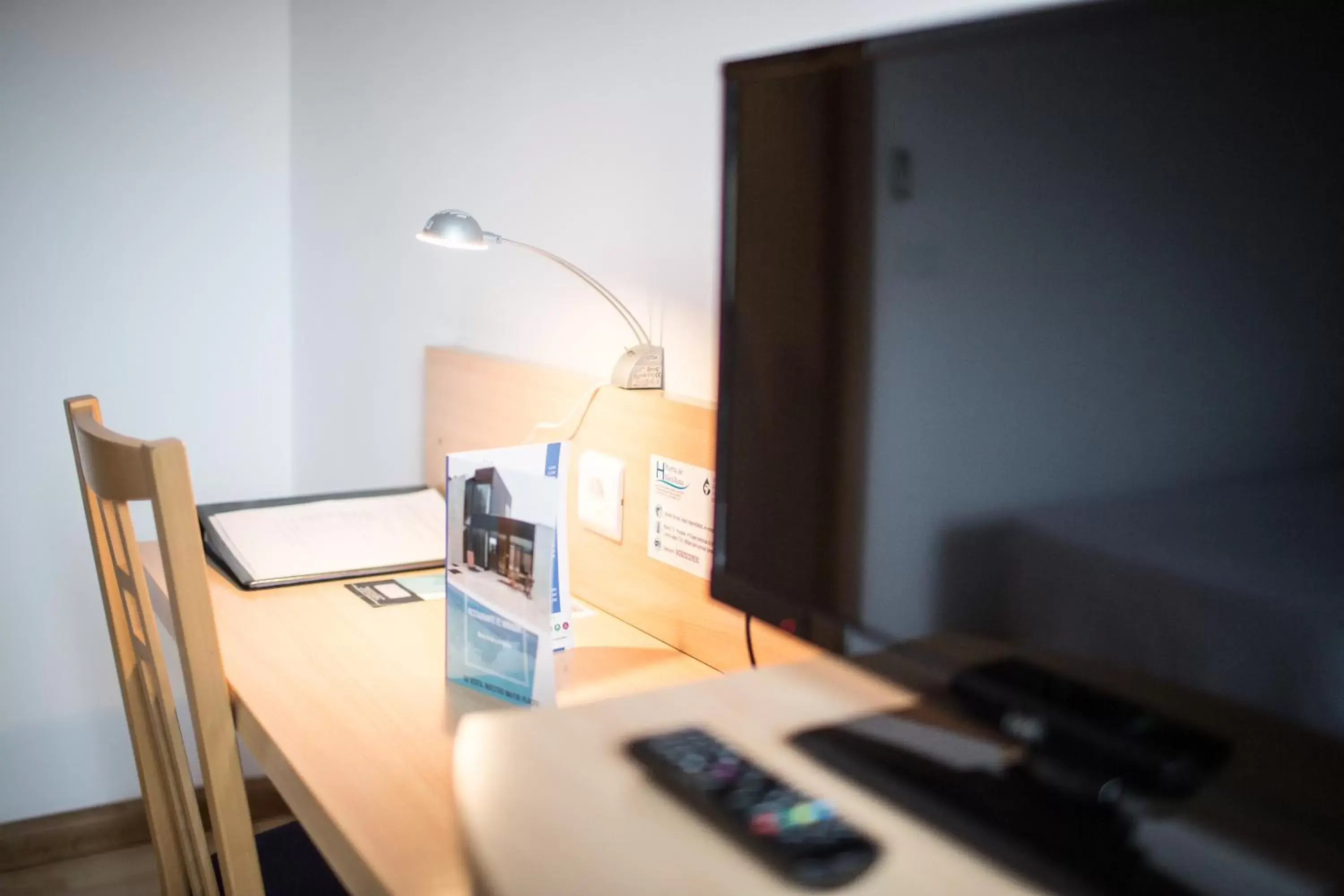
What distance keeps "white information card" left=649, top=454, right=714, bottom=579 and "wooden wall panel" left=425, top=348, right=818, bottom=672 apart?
0.03 feet

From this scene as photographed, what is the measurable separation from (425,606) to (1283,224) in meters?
1.05

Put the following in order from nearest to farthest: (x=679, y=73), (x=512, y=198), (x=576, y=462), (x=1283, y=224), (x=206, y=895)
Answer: (x=1283, y=224) → (x=206, y=895) → (x=679, y=73) → (x=576, y=462) → (x=512, y=198)

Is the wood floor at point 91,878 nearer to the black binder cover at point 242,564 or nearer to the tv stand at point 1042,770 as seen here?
the black binder cover at point 242,564

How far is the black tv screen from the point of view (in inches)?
18.9

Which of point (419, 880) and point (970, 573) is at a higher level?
point (970, 573)

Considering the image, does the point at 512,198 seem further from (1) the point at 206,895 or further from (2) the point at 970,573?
(2) the point at 970,573

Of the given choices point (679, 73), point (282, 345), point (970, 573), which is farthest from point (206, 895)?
point (282, 345)

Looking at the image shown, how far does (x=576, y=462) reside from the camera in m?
1.42

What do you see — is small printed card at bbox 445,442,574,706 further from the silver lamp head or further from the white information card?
the silver lamp head

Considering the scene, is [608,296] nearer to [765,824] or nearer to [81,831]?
[765,824]

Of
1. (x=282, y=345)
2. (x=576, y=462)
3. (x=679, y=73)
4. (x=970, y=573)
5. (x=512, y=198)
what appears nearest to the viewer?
(x=970, y=573)

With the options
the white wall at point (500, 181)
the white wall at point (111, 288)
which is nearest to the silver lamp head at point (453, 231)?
the white wall at point (500, 181)

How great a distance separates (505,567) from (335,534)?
58cm

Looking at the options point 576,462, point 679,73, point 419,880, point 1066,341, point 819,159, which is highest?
point 679,73
